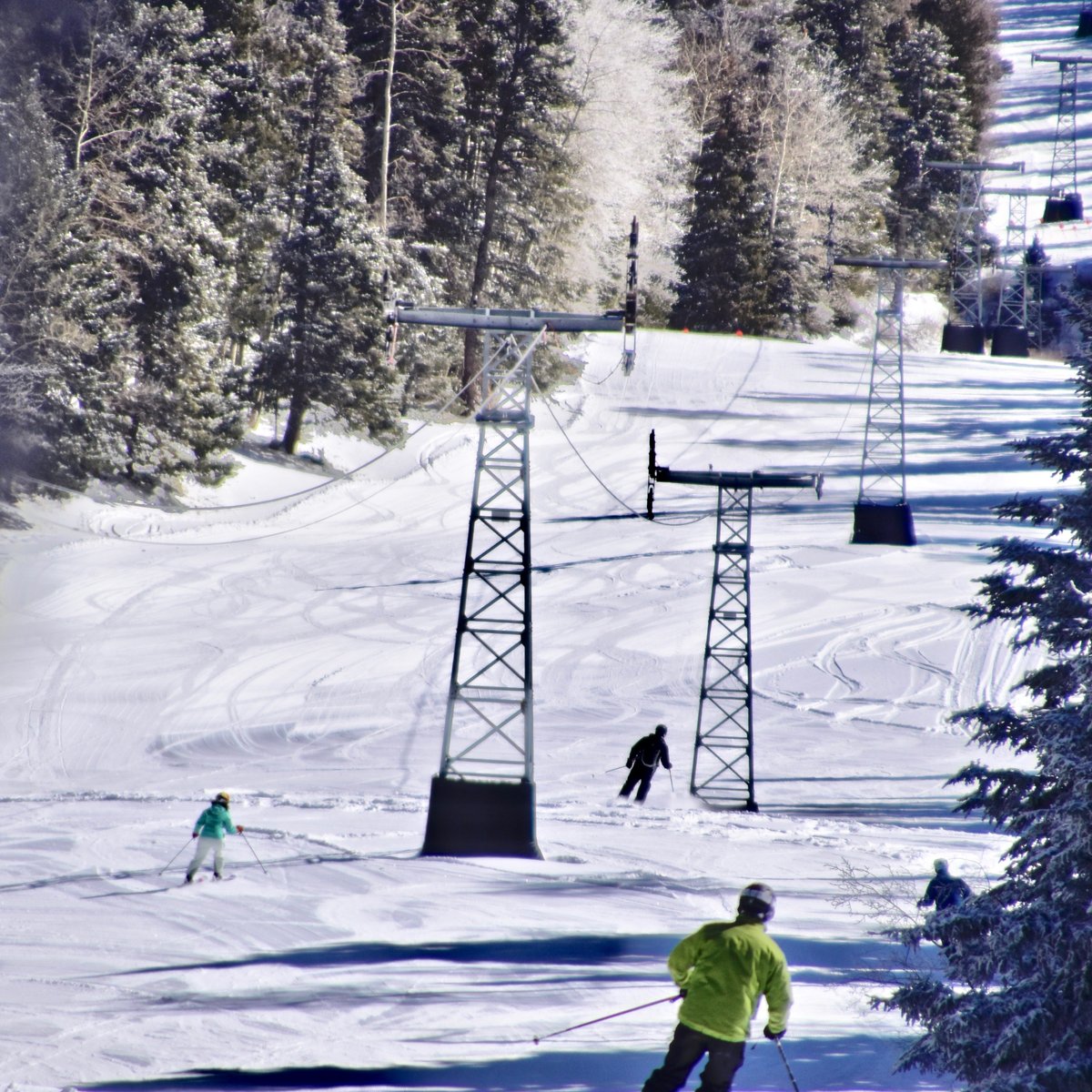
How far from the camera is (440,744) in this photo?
26125 mm

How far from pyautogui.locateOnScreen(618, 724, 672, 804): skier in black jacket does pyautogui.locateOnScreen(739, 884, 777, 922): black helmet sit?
14280mm

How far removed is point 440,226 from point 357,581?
74.2ft

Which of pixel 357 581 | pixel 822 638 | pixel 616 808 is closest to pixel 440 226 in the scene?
pixel 357 581

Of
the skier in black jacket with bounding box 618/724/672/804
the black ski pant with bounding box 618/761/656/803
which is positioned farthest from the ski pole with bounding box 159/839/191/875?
the black ski pant with bounding box 618/761/656/803

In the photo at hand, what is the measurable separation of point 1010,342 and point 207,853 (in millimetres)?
54275

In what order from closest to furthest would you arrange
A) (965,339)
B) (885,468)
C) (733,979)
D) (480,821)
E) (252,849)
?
(733,979) < (480,821) < (252,849) < (885,468) < (965,339)

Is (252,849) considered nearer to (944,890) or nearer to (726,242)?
(944,890)

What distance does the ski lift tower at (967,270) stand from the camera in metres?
59.9

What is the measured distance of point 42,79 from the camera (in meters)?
40.9

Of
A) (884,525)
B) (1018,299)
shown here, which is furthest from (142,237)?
(1018,299)

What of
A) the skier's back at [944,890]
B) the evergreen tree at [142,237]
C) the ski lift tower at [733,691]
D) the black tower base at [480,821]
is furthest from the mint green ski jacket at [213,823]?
the evergreen tree at [142,237]

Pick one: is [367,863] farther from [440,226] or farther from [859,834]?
[440,226]

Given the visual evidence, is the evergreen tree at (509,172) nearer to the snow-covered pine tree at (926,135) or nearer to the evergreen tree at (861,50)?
the evergreen tree at (861,50)

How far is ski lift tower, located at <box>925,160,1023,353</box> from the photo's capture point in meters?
59.9
